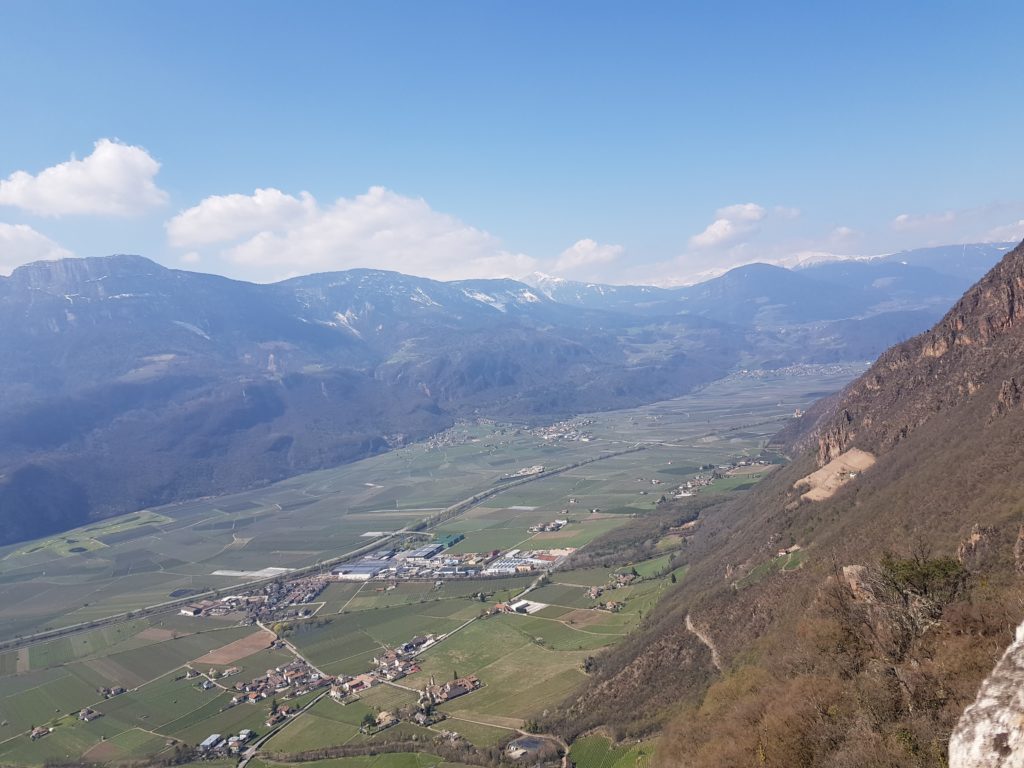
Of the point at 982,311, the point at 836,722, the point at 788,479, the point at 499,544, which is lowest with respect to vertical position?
the point at 499,544

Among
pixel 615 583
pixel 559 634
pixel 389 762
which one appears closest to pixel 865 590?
pixel 389 762

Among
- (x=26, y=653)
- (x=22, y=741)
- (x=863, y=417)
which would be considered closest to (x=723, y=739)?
(x=863, y=417)

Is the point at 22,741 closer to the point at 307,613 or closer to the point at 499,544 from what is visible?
the point at 307,613

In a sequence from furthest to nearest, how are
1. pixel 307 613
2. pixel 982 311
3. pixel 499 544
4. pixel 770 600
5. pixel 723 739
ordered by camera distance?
1. pixel 499 544
2. pixel 307 613
3. pixel 982 311
4. pixel 770 600
5. pixel 723 739

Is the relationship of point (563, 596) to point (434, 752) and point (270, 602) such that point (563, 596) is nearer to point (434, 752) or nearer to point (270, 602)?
point (434, 752)

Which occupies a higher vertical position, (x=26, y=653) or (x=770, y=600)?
(x=770, y=600)

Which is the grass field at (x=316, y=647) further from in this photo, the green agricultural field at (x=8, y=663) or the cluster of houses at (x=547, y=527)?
the cluster of houses at (x=547, y=527)

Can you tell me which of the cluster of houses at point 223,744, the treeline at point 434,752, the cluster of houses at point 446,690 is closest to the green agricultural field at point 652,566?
the cluster of houses at point 446,690
